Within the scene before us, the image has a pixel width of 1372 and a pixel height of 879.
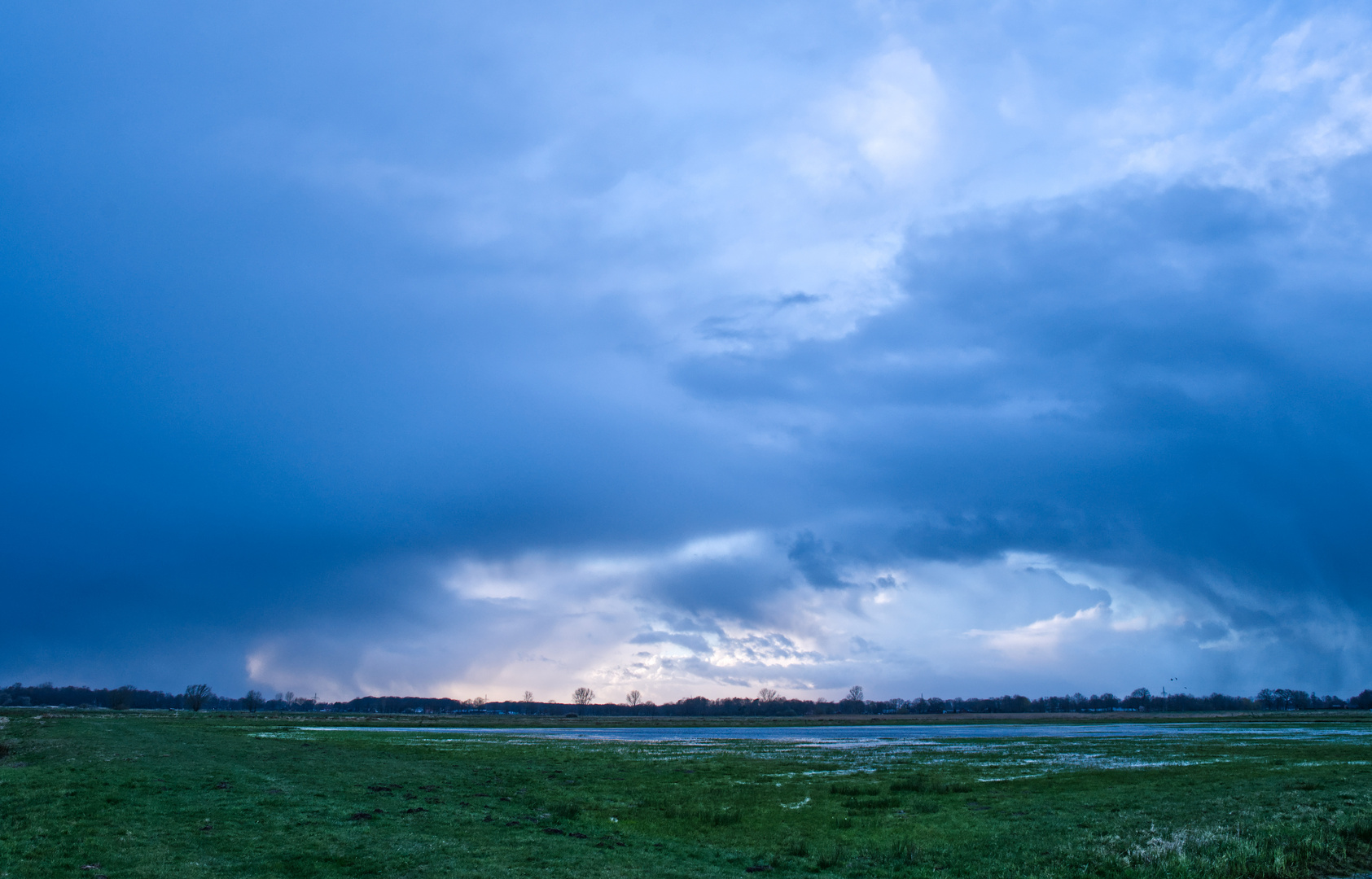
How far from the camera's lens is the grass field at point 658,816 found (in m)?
23.9

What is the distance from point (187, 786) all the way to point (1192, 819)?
48.2 m

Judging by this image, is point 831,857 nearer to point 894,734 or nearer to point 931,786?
point 931,786

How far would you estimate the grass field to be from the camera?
78.4 ft

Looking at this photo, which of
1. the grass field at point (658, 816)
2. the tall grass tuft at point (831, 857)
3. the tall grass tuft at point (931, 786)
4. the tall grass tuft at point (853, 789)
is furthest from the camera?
the tall grass tuft at point (931, 786)

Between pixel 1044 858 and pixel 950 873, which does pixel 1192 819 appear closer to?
pixel 1044 858

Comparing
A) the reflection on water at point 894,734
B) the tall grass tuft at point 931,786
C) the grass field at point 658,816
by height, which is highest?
the grass field at point 658,816

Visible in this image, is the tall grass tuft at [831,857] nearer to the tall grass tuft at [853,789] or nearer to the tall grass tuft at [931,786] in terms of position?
the tall grass tuft at [853,789]

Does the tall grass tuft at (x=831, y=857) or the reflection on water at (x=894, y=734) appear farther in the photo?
the reflection on water at (x=894, y=734)

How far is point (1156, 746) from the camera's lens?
8125 centimetres

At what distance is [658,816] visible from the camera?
3566 centimetres

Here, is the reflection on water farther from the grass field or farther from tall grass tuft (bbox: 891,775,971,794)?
tall grass tuft (bbox: 891,775,971,794)

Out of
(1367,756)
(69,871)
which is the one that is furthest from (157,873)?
(1367,756)

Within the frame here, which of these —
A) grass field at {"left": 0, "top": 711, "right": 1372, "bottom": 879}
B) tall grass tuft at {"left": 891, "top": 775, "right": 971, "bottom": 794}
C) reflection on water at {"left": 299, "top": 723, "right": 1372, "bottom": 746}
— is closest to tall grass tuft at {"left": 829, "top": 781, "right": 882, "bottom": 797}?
grass field at {"left": 0, "top": 711, "right": 1372, "bottom": 879}

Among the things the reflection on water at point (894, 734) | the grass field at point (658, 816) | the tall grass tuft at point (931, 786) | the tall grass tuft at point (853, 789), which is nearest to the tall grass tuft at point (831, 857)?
the grass field at point (658, 816)
